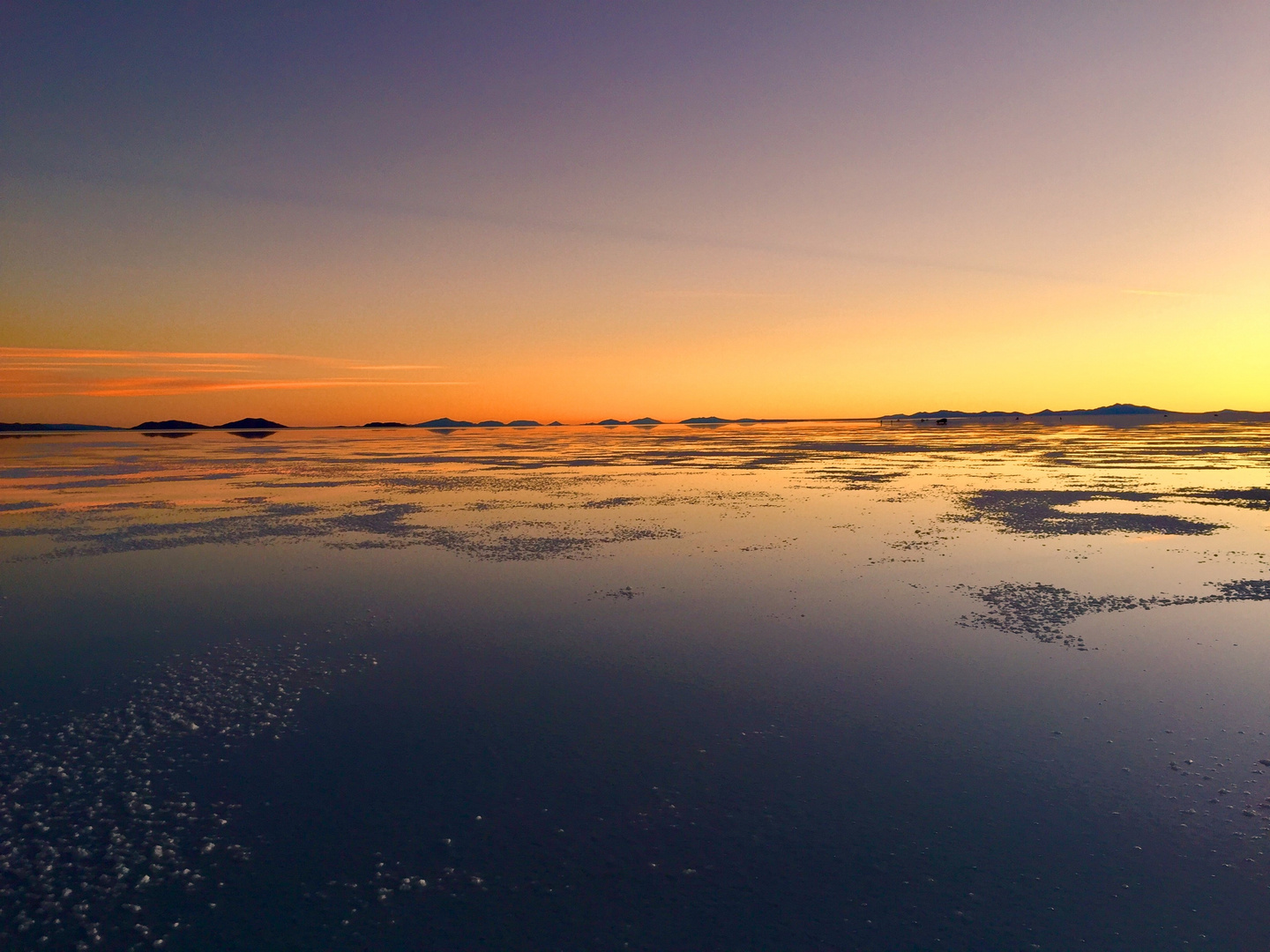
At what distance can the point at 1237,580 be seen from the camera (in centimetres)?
1683

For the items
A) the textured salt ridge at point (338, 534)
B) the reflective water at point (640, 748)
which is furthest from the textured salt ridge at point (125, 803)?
the textured salt ridge at point (338, 534)

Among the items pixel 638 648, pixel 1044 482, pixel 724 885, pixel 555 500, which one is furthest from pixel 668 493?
pixel 724 885

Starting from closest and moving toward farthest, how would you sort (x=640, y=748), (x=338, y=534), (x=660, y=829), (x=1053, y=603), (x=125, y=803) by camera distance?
(x=660, y=829) → (x=125, y=803) → (x=640, y=748) → (x=1053, y=603) → (x=338, y=534)

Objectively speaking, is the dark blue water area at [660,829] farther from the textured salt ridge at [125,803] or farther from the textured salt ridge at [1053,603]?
the textured salt ridge at [1053,603]

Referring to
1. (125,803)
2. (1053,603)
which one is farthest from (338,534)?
(1053,603)

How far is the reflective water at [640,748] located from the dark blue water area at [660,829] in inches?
1.5

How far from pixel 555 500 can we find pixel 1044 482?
91.1 ft

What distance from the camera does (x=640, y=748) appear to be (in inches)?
352

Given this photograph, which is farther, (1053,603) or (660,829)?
(1053,603)

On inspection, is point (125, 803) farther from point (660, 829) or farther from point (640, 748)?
point (660, 829)

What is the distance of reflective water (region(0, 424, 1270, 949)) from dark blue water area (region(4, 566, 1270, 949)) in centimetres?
4

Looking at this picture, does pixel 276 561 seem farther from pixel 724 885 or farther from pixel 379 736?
pixel 724 885

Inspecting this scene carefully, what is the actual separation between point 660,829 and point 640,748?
5.69 feet

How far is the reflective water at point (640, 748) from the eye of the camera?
6.14m
